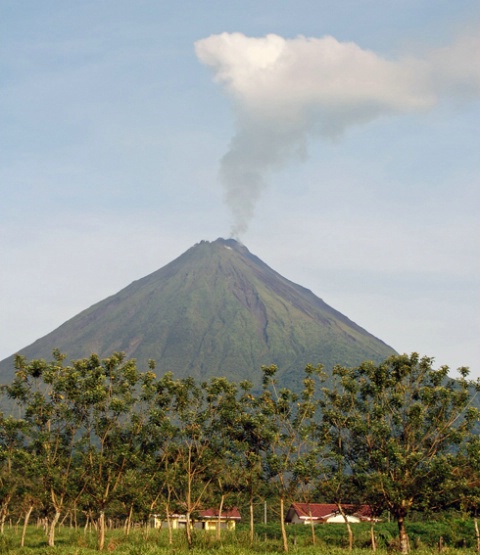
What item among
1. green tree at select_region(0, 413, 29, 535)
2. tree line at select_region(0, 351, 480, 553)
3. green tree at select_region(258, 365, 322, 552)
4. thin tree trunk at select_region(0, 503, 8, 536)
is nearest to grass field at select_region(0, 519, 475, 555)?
tree line at select_region(0, 351, 480, 553)

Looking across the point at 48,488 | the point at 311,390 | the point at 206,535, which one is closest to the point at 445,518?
the point at 311,390

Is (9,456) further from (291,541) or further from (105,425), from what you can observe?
(291,541)

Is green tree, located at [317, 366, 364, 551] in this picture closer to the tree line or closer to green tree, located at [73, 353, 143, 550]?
the tree line

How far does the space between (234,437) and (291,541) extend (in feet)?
46.5

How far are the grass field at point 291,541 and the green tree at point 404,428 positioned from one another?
3645 millimetres

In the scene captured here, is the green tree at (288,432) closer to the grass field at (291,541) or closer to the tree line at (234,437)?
the tree line at (234,437)

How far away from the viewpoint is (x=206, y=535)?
48812 millimetres

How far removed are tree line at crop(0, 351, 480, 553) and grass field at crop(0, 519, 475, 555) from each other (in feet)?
5.79

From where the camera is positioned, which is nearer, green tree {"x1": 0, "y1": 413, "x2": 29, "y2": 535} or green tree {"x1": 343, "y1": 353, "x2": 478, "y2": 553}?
green tree {"x1": 343, "y1": 353, "x2": 478, "y2": 553}

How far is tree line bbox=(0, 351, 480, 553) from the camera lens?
45531 mm

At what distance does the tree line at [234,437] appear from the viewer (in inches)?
1793

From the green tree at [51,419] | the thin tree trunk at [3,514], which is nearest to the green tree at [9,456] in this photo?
the thin tree trunk at [3,514]

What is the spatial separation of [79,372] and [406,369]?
2293 centimetres

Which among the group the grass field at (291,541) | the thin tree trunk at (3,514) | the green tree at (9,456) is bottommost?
the grass field at (291,541)
